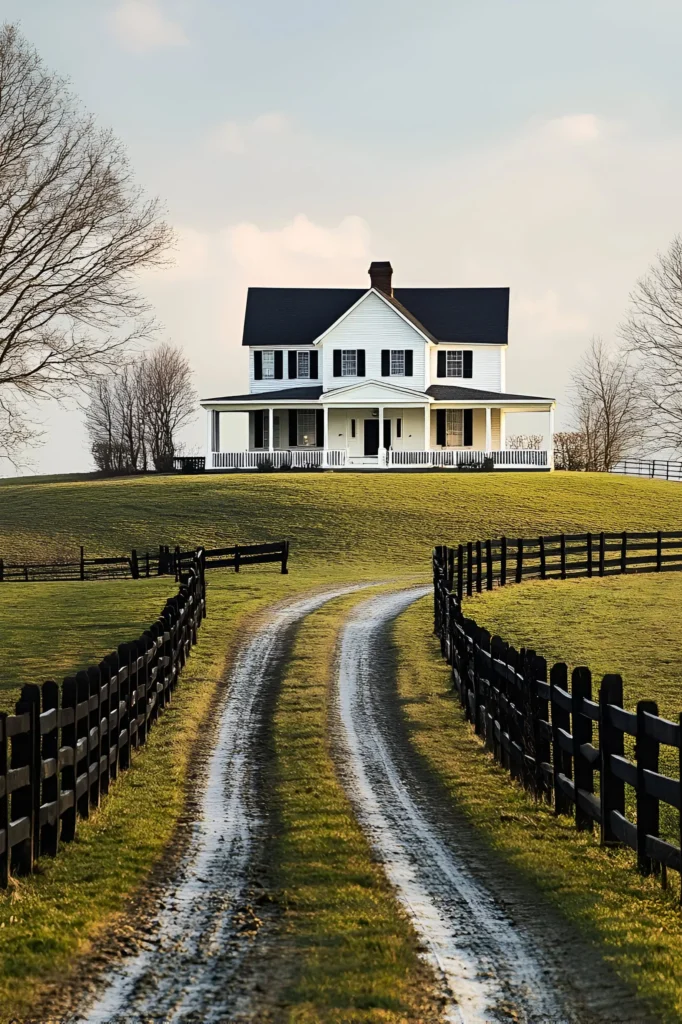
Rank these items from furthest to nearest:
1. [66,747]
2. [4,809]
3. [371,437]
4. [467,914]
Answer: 1. [371,437]
2. [66,747]
3. [4,809]
4. [467,914]

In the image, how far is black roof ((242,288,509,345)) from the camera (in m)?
68.2

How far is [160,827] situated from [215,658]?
32.3 feet

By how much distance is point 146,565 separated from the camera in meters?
35.7

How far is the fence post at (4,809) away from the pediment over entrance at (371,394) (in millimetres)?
54902

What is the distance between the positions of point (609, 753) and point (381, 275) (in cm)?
6224

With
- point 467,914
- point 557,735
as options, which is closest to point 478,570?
point 557,735

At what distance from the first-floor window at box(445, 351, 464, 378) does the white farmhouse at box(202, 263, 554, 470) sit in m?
0.06

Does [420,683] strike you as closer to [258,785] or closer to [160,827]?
[258,785]

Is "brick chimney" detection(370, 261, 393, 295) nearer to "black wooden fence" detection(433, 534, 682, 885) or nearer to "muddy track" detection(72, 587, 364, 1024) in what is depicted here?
"black wooden fence" detection(433, 534, 682, 885)

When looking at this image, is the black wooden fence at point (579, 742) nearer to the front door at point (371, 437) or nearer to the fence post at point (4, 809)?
the fence post at point (4, 809)

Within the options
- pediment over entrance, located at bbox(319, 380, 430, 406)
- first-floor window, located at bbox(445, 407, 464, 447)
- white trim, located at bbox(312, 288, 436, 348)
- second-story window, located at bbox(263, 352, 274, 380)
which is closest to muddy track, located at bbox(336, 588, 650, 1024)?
pediment over entrance, located at bbox(319, 380, 430, 406)

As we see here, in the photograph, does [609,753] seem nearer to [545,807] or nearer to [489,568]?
[545,807]

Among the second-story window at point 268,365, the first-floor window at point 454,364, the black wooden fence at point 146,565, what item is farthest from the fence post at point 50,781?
the first-floor window at point 454,364

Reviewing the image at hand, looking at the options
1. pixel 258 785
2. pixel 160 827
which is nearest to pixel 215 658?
pixel 258 785
